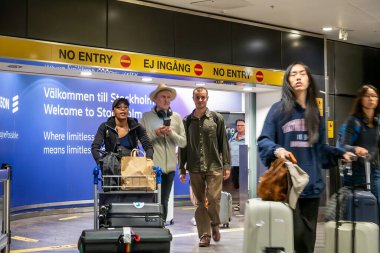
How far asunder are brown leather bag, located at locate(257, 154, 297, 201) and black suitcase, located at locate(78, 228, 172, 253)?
4.11ft

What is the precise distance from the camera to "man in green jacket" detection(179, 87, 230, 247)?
7027mm

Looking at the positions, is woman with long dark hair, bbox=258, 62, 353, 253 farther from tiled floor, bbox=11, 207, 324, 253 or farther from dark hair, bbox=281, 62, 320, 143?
tiled floor, bbox=11, 207, 324, 253

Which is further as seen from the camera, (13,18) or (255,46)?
(255,46)

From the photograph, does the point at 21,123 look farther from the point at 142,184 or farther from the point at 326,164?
the point at 326,164

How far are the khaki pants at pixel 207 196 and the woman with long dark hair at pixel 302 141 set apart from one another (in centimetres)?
294

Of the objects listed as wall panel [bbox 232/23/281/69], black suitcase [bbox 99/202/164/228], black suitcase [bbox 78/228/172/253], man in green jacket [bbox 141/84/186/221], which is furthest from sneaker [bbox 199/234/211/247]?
wall panel [bbox 232/23/281/69]

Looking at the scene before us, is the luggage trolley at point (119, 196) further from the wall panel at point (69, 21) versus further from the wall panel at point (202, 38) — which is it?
the wall panel at point (202, 38)

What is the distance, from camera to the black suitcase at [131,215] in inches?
201

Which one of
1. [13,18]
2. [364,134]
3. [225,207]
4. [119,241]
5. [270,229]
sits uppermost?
[13,18]

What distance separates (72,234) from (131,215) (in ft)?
11.5

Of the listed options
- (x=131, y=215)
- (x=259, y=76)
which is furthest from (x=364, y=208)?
(x=259, y=76)

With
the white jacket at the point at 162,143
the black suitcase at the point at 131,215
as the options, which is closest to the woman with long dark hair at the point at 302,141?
the black suitcase at the point at 131,215

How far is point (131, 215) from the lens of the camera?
512 centimetres

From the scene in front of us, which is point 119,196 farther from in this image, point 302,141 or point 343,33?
point 343,33
